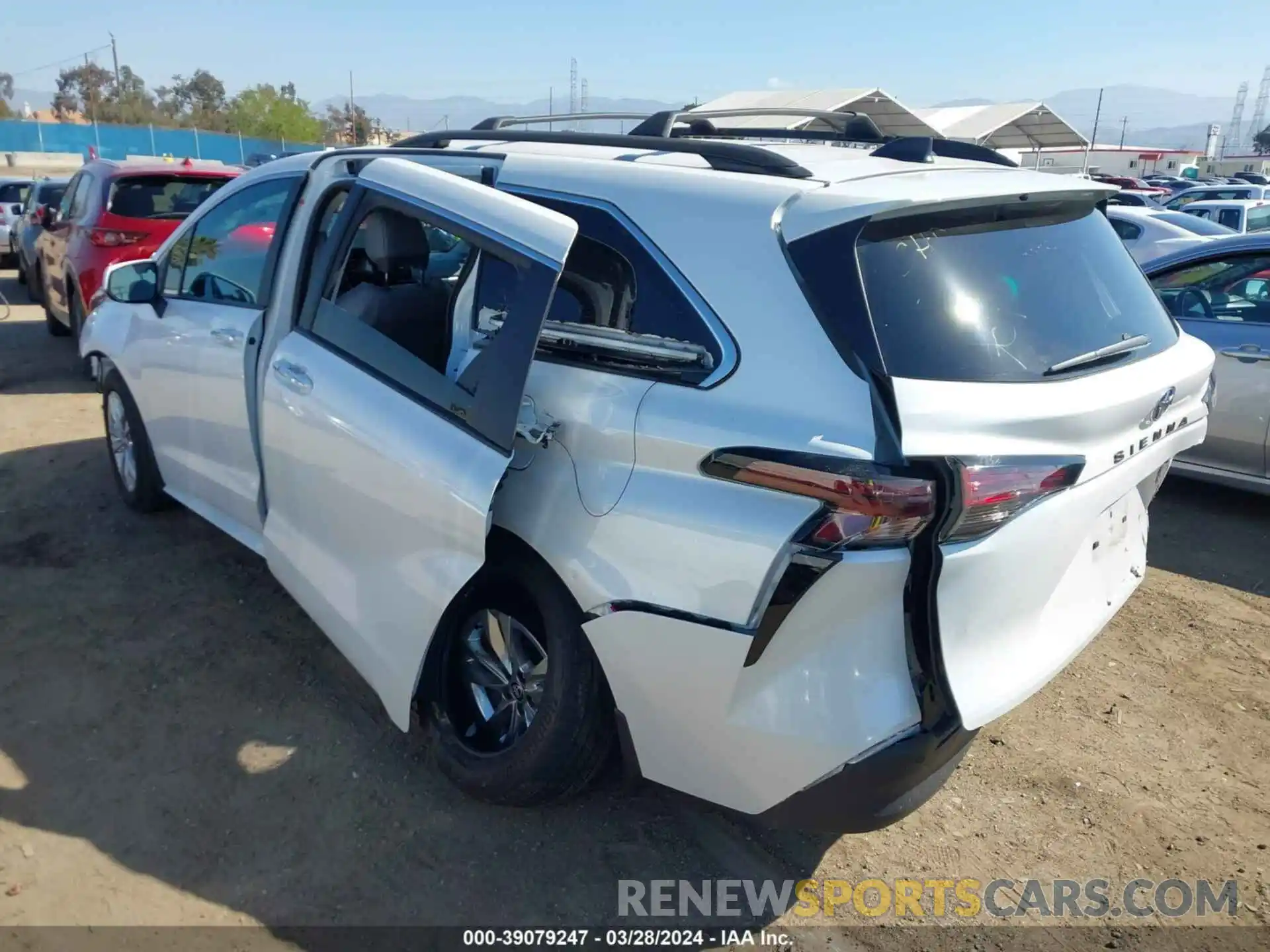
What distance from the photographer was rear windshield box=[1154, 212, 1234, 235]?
11.1m

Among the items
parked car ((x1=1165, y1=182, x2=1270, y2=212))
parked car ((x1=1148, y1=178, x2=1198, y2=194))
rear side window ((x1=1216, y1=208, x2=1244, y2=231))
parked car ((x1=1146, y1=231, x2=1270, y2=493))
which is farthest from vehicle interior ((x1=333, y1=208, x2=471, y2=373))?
parked car ((x1=1148, y1=178, x2=1198, y2=194))

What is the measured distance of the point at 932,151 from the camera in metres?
3.06

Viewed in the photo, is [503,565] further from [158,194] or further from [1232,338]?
[158,194]

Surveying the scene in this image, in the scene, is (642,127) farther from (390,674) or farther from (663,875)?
(663,875)

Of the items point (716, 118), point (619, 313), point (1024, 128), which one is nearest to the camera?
point (619, 313)

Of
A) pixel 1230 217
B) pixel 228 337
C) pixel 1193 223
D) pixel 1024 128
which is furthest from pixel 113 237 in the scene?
pixel 1024 128

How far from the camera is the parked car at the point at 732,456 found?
217 centimetres

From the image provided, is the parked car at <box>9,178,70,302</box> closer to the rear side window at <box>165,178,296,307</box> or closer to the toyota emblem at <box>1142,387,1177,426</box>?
the rear side window at <box>165,178,296,307</box>

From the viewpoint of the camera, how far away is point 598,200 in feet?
8.72

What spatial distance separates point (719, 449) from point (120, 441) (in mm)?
4276

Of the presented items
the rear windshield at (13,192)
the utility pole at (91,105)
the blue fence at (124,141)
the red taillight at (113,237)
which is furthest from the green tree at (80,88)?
the red taillight at (113,237)

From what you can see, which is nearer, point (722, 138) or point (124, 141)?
point (722, 138)

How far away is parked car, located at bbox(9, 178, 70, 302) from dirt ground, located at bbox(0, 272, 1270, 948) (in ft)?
26.8

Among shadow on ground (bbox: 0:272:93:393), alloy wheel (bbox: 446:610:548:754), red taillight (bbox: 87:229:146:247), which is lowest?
shadow on ground (bbox: 0:272:93:393)
